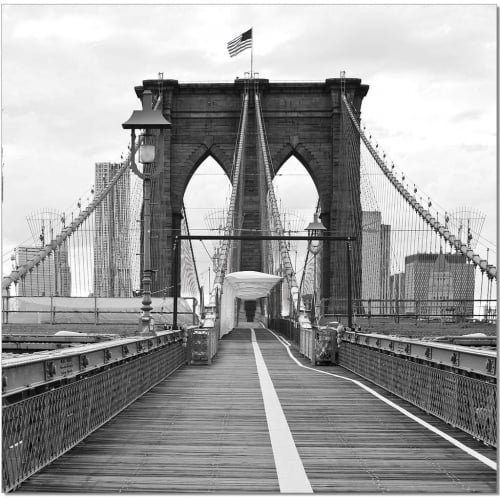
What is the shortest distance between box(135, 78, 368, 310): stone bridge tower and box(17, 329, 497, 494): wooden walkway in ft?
184

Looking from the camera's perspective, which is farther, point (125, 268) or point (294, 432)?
point (125, 268)

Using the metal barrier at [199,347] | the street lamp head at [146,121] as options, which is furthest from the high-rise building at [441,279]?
the street lamp head at [146,121]

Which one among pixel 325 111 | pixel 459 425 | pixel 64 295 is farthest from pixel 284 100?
pixel 459 425

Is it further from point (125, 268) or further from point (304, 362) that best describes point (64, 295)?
point (304, 362)

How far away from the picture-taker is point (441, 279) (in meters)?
48.2

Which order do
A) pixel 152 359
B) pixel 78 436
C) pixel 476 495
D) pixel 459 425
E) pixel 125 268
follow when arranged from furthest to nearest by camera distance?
pixel 125 268 < pixel 152 359 < pixel 459 425 < pixel 78 436 < pixel 476 495

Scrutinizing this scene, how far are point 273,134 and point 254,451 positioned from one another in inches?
2578

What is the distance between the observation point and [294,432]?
11.2 m

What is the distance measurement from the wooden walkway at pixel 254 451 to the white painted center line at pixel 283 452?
0.06m

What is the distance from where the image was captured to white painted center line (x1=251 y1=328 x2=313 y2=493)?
797cm

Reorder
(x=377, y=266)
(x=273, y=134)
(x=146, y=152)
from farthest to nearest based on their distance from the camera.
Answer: (x=273, y=134)
(x=377, y=266)
(x=146, y=152)

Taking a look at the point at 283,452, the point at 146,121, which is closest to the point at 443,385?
the point at 283,452

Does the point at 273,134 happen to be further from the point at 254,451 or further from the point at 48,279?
the point at 254,451

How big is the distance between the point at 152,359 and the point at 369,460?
27.2 feet
